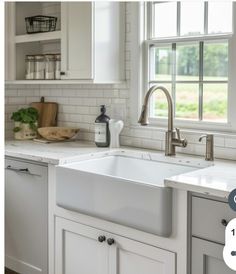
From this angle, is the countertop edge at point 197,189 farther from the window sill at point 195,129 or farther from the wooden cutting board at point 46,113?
the wooden cutting board at point 46,113

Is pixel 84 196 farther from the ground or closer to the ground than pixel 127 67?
closer to the ground

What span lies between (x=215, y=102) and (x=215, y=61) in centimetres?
27

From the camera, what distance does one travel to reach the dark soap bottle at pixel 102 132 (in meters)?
3.03

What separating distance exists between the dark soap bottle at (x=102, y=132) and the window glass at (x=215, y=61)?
2.61 ft

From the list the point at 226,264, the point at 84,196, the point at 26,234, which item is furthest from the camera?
the point at 26,234

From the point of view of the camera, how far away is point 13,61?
3430 millimetres

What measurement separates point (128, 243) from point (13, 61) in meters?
1.96

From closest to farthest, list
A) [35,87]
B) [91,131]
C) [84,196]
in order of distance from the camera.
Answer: [84,196]
[91,131]
[35,87]

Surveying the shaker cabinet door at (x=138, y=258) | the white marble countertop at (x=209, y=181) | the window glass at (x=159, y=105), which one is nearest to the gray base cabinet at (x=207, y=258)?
the shaker cabinet door at (x=138, y=258)

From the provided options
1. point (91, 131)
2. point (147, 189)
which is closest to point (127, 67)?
point (91, 131)

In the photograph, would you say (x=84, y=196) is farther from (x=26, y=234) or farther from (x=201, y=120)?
(x=201, y=120)

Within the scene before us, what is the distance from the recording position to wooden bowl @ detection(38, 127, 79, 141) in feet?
10.8

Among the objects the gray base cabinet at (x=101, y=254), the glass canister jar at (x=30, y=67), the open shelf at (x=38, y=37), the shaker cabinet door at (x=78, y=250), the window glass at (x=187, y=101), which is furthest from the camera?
the glass canister jar at (x=30, y=67)

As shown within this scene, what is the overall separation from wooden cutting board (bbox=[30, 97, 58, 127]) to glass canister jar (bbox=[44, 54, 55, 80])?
36 cm
